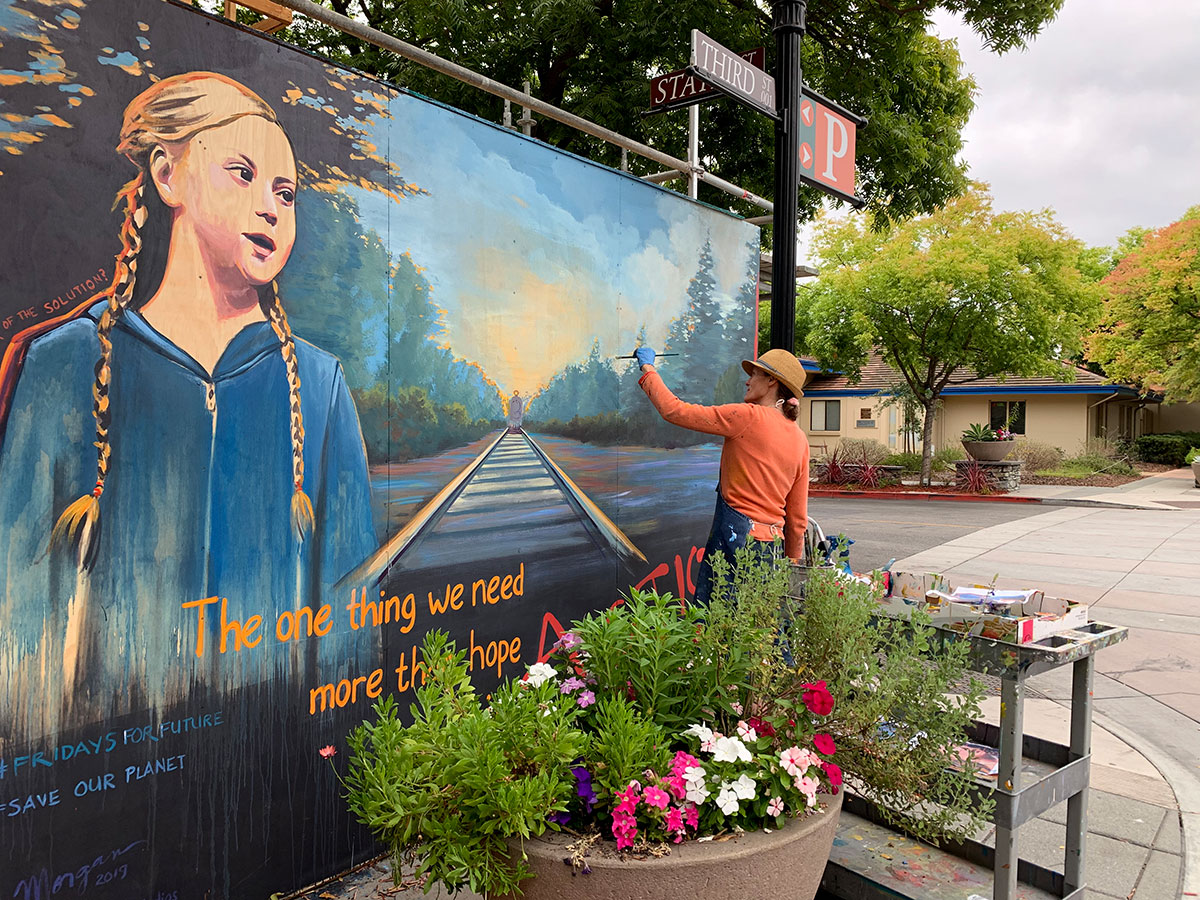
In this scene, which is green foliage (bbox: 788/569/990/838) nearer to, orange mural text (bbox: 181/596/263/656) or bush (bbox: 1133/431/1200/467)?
orange mural text (bbox: 181/596/263/656)

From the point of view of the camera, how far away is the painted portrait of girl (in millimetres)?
2570

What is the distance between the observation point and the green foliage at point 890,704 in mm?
2520

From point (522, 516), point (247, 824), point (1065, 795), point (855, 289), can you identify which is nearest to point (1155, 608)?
point (1065, 795)

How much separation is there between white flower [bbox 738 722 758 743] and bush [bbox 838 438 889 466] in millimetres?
24638

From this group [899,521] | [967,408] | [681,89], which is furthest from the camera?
[967,408]

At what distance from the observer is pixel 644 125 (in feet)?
33.6

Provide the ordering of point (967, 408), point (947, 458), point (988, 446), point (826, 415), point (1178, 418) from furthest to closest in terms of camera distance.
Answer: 1. point (1178, 418)
2. point (826, 415)
3. point (967, 408)
4. point (947, 458)
5. point (988, 446)

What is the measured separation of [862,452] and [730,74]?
2487 cm

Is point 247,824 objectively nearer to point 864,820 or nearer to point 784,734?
point 784,734

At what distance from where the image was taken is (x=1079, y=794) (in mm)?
3082

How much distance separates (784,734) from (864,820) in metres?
1.26

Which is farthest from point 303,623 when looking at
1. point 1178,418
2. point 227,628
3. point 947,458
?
point 1178,418

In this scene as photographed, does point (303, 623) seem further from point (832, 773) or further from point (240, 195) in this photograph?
point (832, 773)

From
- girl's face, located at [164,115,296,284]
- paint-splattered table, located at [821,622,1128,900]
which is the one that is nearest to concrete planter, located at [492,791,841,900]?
paint-splattered table, located at [821,622,1128,900]
